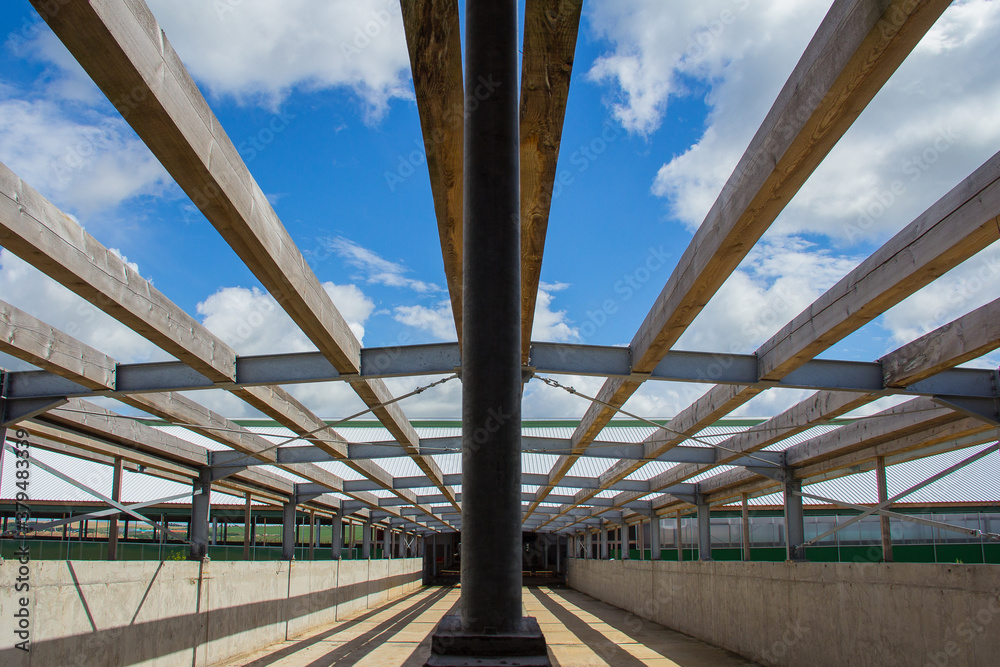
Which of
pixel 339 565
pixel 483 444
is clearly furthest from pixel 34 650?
pixel 339 565

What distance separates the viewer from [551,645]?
47.6ft

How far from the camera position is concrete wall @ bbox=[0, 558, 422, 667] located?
7.81 meters

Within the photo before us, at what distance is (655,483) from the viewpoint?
19.3 meters

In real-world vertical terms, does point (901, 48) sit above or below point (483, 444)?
above

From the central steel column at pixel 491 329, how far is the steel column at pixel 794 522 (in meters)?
11.4

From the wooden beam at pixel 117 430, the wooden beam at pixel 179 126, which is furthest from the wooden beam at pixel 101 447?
the wooden beam at pixel 179 126

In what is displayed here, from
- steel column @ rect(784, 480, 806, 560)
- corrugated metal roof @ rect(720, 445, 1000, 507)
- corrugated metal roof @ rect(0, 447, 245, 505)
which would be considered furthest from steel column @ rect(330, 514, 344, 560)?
steel column @ rect(784, 480, 806, 560)

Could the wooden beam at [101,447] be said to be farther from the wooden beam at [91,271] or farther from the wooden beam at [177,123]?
the wooden beam at [177,123]

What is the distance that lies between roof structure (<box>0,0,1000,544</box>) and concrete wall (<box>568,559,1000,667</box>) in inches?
81.5

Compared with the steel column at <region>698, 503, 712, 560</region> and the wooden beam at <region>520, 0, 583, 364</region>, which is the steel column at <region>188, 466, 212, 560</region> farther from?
the steel column at <region>698, 503, 712, 560</region>

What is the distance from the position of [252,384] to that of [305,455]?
17.8 feet

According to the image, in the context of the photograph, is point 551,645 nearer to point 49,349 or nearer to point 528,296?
point 528,296

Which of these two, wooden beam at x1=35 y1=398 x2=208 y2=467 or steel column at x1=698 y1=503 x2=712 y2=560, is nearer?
wooden beam at x1=35 y1=398 x2=208 y2=467

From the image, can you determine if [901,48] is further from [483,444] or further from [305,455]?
[305,455]
